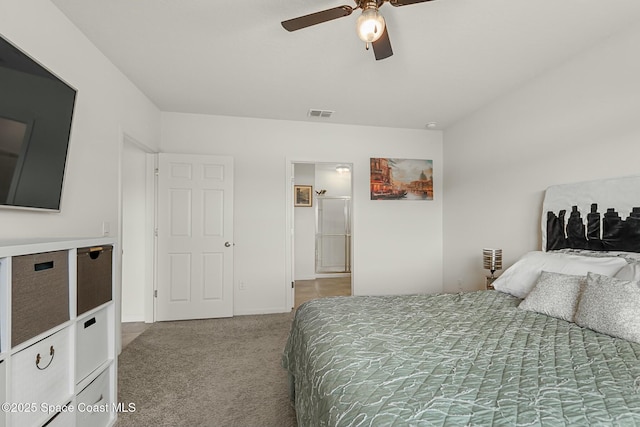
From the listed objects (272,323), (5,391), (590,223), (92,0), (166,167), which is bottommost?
(272,323)

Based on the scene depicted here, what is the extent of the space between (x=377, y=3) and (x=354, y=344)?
70.3 inches

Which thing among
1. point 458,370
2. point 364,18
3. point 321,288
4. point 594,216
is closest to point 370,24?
point 364,18

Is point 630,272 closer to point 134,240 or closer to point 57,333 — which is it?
point 57,333

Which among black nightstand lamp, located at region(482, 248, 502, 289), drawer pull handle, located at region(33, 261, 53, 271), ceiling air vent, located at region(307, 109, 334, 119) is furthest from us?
ceiling air vent, located at region(307, 109, 334, 119)

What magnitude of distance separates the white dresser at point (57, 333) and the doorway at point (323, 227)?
490 cm

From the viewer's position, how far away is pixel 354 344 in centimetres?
140

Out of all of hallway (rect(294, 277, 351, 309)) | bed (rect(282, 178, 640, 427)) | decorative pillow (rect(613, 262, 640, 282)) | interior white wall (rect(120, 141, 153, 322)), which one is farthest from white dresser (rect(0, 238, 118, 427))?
hallway (rect(294, 277, 351, 309))

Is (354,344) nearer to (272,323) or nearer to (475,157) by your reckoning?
Answer: (272,323)

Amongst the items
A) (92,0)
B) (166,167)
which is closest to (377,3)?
(92,0)

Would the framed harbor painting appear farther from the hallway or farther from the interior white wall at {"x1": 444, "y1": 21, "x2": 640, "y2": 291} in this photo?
the hallway

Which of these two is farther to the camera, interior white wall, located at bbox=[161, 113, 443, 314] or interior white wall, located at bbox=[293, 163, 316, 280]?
interior white wall, located at bbox=[293, 163, 316, 280]

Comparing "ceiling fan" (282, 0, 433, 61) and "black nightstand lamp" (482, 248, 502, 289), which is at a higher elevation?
"ceiling fan" (282, 0, 433, 61)

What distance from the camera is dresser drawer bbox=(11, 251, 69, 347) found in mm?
1179

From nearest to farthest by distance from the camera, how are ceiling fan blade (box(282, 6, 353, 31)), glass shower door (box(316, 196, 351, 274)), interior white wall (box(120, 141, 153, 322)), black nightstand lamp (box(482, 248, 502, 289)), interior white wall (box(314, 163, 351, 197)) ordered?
ceiling fan blade (box(282, 6, 353, 31)) → black nightstand lamp (box(482, 248, 502, 289)) → interior white wall (box(120, 141, 153, 322)) → interior white wall (box(314, 163, 351, 197)) → glass shower door (box(316, 196, 351, 274))
